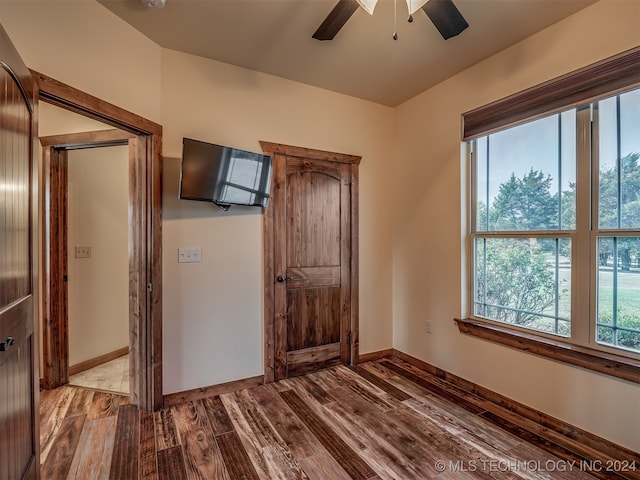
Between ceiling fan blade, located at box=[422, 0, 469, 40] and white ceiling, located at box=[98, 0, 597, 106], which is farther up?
white ceiling, located at box=[98, 0, 597, 106]

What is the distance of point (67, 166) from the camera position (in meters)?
2.83

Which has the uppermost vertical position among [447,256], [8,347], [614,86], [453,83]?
[453,83]

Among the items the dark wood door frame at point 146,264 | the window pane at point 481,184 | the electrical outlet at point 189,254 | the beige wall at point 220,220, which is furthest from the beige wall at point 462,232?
the dark wood door frame at point 146,264

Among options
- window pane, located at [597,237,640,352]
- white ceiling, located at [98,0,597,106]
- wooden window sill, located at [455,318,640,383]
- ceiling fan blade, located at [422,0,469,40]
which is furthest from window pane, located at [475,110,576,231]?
ceiling fan blade, located at [422,0,469,40]

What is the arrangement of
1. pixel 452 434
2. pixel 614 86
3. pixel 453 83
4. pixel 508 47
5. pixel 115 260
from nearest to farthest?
pixel 614 86, pixel 452 434, pixel 508 47, pixel 453 83, pixel 115 260

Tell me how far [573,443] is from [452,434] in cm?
72

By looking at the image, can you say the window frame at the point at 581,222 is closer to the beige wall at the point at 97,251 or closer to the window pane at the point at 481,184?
the window pane at the point at 481,184

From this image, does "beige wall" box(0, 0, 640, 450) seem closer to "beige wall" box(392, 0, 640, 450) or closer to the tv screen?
"beige wall" box(392, 0, 640, 450)

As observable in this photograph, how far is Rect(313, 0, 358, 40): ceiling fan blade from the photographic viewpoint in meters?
1.59

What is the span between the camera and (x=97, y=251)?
323 centimetres

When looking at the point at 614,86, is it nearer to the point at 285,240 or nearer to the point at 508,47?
the point at 508,47

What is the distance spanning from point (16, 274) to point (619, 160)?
318cm

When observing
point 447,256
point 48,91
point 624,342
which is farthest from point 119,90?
point 624,342

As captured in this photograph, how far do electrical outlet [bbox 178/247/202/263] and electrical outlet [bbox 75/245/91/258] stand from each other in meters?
1.37
